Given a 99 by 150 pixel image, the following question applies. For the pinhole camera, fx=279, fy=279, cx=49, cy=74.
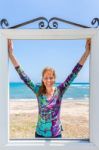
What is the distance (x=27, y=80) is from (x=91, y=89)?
0.21 meters

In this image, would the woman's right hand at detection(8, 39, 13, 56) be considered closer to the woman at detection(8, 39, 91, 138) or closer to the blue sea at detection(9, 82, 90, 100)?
the woman at detection(8, 39, 91, 138)

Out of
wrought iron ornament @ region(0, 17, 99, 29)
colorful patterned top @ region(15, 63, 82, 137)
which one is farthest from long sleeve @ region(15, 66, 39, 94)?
wrought iron ornament @ region(0, 17, 99, 29)

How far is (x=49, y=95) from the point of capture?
0.95m

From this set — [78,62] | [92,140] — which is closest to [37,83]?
[78,62]

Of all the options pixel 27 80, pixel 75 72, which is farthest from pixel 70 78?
pixel 27 80

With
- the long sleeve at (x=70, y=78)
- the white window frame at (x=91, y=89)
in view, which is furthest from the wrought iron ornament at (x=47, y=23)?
the long sleeve at (x=70, y=78)

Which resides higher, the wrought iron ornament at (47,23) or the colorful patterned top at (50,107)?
the wrought iron ornament at (47,23)

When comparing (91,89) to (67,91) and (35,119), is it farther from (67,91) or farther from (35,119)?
(35,119)

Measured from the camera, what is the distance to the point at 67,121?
92 cm

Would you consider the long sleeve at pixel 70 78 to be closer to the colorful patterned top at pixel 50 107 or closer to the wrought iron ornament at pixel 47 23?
the colorful patterned top at pixel 50 107

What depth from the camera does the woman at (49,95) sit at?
3.02ft

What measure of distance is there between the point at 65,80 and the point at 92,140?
22 cm

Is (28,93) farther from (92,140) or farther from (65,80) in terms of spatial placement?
(92,140)

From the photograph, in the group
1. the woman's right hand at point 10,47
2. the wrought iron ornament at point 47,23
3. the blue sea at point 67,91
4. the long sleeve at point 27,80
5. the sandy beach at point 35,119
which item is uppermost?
the wrought iron ornament at point 47,23
